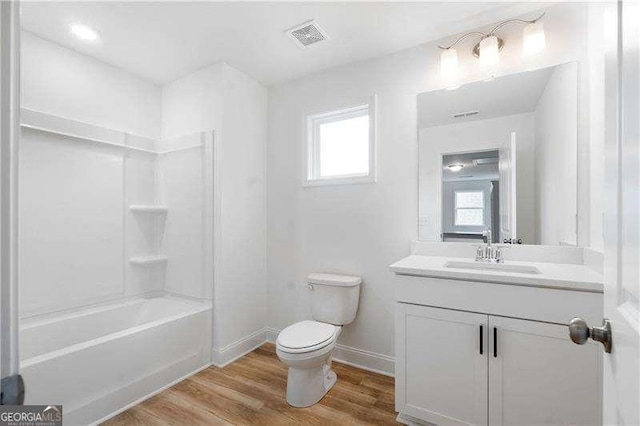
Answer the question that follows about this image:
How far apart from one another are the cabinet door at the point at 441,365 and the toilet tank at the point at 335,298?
0.61m

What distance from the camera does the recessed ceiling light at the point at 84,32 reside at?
1.98 meters

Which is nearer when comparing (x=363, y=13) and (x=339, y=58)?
(x=363, y=13)

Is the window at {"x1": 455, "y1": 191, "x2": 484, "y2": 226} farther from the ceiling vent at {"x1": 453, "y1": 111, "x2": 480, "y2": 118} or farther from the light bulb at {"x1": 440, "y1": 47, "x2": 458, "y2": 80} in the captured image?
the light bulb at {"x1": 440, "y1": 47, "x2": 458, "y2": 80}

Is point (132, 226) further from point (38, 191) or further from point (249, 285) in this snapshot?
point (249, 285)

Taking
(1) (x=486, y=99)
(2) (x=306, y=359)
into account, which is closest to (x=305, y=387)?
(2) (x=306, y=359)

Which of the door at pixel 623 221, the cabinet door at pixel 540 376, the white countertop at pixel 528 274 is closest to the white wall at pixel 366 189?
the white countertop at pixel 528 274

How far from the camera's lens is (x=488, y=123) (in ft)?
6.58

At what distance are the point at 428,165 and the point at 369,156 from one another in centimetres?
46

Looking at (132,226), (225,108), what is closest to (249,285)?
(132,226)

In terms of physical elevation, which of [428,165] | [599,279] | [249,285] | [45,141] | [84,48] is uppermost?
[84,48]

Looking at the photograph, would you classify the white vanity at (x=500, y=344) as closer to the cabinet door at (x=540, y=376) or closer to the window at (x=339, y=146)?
the cabinet door at (x=540, y=376)

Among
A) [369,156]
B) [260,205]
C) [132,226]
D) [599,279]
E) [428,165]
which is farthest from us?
[260,205]

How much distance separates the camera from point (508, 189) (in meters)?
1.95

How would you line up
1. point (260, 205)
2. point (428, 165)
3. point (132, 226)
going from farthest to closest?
point (260, 205) → point (132, 226) → point (428, 165)
